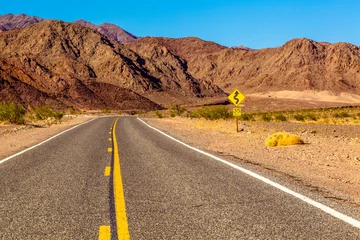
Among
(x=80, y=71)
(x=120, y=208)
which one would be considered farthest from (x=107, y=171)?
(x=80, y=71)

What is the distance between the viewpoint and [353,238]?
4219 mm

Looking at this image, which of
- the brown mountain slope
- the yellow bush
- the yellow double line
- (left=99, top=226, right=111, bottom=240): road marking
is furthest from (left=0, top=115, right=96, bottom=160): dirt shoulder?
the brown mountain slope

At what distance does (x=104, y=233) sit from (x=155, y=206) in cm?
125

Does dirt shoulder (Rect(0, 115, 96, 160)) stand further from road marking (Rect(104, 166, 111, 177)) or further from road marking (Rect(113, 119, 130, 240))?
road marking (Rect(113, 119, 130, 240))

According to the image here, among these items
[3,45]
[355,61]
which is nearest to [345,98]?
[355,61]

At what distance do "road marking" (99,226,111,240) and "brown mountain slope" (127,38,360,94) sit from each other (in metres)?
135

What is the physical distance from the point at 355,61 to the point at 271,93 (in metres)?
34.4

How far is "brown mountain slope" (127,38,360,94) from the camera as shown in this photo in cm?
13450

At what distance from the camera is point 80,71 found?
110938 millimetres

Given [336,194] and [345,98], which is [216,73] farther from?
[336,194]

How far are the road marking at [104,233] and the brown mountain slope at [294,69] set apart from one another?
135 m

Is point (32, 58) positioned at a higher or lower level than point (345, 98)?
higher

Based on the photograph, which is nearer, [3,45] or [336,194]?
[336,194]

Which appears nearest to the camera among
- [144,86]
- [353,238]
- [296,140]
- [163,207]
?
[353,238]
